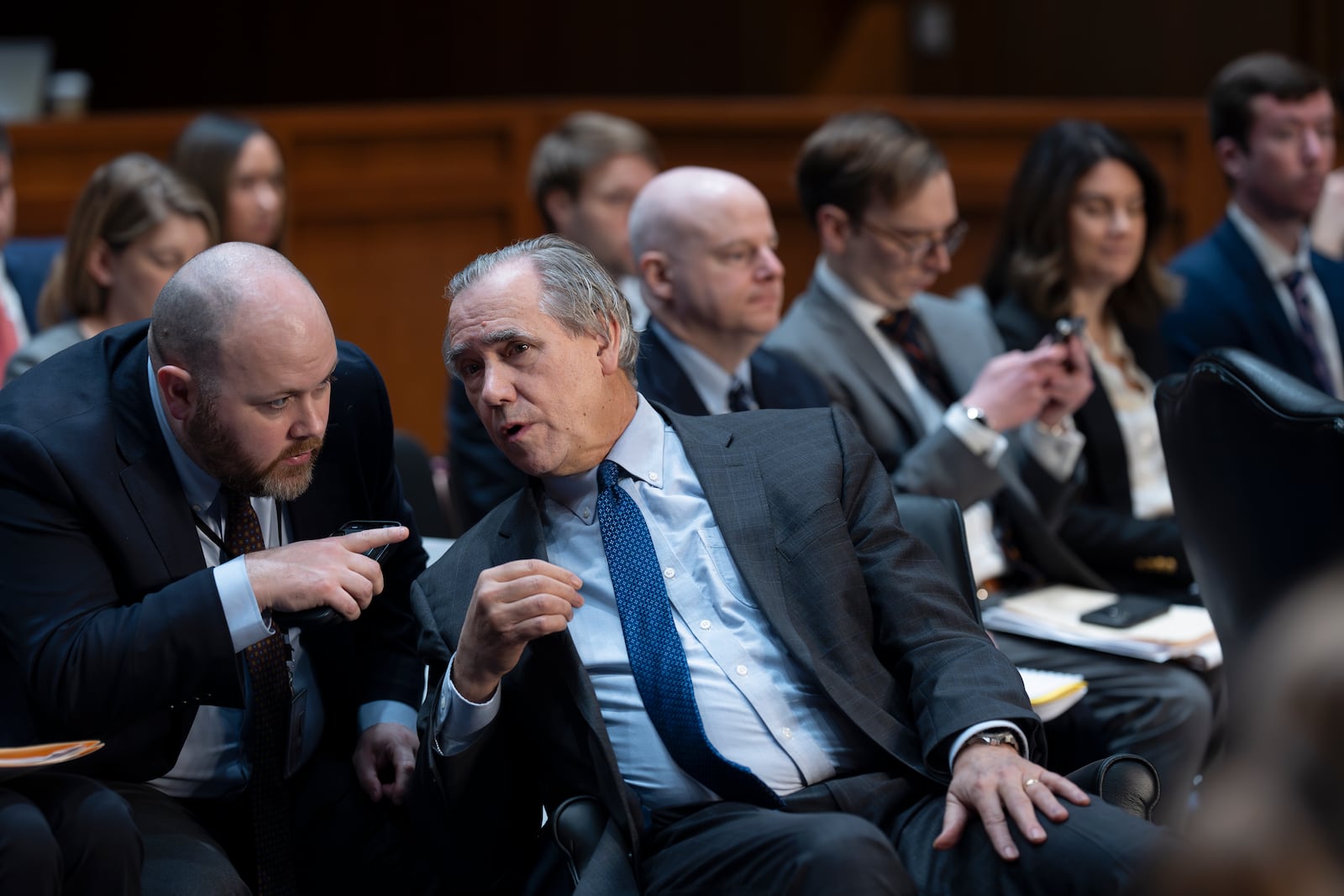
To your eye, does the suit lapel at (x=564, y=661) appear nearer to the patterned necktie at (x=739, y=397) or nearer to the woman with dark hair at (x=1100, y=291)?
the patterned necktie at (x=739, y=397)

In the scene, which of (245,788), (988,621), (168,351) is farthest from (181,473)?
(988,621)

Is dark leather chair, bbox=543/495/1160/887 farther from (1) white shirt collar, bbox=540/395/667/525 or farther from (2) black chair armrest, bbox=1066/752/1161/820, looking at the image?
(1) white shirt collar, bbox=540/395/667/525

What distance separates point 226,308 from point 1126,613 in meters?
1.78

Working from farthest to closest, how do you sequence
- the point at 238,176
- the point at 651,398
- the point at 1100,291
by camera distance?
the point at 238,176
the point at 1100,291
the point at 651,398

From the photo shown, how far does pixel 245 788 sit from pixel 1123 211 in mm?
2380

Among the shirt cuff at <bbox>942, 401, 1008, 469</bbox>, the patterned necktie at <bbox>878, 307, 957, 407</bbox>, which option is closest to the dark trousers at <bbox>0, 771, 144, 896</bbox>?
the shirt cuff at <bbox>942, 401, 1008, 469</bbox>

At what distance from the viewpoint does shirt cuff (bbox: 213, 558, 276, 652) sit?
5.98 ft

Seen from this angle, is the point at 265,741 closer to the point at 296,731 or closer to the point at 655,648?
the point at 296,731

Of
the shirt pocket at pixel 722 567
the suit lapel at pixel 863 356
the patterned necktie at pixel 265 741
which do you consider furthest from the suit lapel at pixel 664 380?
the patterned necktie at pixel 265 741

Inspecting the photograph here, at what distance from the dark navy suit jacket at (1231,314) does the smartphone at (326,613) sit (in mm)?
2302

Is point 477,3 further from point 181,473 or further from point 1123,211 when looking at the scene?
point 181,473

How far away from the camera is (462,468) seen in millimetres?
2984

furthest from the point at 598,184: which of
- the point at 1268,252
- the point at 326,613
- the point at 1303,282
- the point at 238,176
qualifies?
the point at 326,613

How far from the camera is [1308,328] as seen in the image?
12.2 ft
